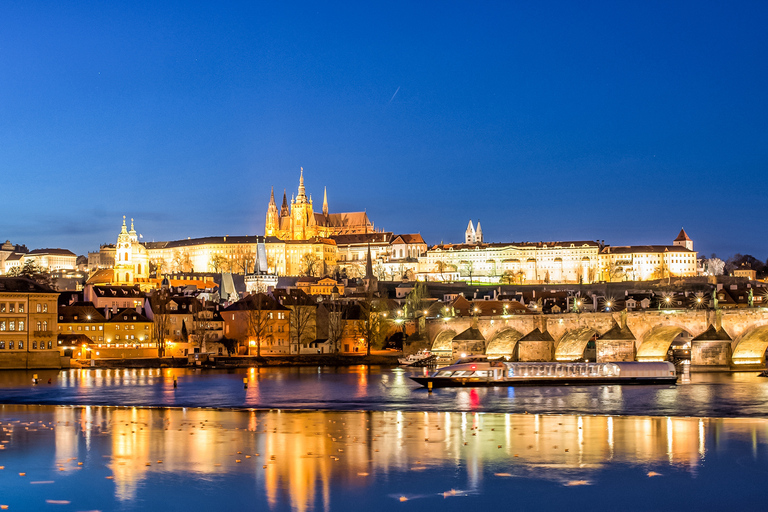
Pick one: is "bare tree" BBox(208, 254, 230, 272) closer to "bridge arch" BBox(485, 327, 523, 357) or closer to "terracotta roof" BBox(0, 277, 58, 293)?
"terracotta roof" BBox(0, 277, 58, 293)

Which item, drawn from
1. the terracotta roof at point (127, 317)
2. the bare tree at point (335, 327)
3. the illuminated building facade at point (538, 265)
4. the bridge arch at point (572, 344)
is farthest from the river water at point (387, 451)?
the illuminated building facade at point (538, 265)

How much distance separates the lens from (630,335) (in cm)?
5131

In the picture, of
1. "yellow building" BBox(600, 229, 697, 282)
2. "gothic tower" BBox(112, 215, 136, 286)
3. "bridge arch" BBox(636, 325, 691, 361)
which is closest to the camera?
"bridge arch" BBox(636, 325, 691, 361)

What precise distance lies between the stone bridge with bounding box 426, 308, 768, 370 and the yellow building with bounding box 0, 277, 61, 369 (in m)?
25.6

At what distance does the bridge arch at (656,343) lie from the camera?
174ft

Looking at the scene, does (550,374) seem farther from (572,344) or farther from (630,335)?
(572,344)

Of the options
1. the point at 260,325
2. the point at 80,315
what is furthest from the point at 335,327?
the point at 80,315

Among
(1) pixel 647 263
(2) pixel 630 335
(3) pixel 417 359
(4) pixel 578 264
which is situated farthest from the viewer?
(4) pixel 578 264

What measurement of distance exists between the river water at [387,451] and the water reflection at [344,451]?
6 centimetres

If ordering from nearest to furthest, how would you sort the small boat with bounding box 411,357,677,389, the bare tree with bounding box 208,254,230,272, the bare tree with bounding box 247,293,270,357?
the small boat with bounding box 411,357,677,389 → the bare tree with bounding box 247,293,270,357 → the bare tree with bounding box 208,254,230,272

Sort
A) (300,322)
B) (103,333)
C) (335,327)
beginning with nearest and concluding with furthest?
(103,333) < (300,322) < (335,327)

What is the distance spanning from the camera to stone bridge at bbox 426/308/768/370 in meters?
49.3

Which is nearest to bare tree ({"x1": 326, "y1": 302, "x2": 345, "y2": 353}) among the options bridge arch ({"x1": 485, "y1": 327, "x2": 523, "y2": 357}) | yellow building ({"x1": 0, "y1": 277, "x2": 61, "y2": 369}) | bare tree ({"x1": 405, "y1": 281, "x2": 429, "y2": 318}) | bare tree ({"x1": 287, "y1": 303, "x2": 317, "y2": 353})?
bare tree ({"x1": 287, "y1": 303, "x2": 317, "y2": 353})

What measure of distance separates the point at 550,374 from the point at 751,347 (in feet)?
43.2
